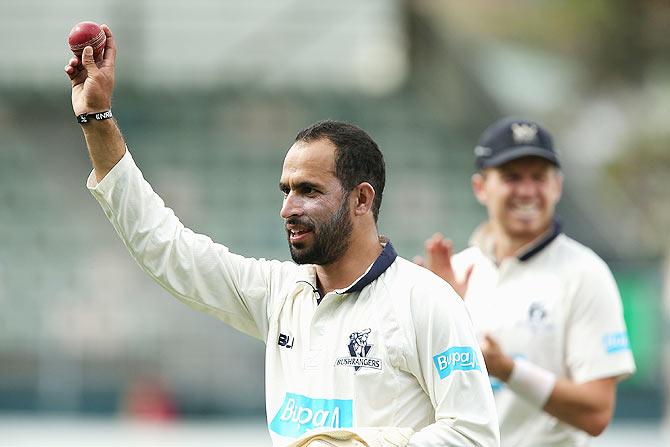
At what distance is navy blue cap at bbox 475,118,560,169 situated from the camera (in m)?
Answer: 5.62

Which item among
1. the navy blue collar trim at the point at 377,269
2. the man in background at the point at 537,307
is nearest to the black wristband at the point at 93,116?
the navy blue collar trim at the point at 377,269

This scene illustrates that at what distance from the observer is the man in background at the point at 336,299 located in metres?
3.88

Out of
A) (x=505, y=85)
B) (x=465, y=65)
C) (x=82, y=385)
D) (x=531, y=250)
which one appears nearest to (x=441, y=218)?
(x=465, y=65)

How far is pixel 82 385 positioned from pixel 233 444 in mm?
2793

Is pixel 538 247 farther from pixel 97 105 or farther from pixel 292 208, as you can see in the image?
pixel 97 105

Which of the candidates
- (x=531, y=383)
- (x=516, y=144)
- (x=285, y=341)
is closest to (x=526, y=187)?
(x=516, y=144)

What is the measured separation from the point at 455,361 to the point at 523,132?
201cm

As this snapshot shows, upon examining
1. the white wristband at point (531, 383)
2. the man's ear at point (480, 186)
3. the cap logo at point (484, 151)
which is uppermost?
the cap logo at point (484, 151)

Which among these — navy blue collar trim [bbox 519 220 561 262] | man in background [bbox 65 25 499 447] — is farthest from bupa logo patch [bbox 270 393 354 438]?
navy blue collar trim [bbox 519 220 561 262]

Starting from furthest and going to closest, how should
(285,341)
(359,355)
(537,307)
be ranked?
(537,307) → (285,341) → (359,355)

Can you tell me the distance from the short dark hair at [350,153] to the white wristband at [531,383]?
4.26 feet

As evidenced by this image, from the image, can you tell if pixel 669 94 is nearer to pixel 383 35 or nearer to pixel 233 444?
pixel 383 35

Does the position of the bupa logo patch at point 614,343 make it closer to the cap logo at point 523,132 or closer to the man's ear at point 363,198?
the cap logo at point 523,132

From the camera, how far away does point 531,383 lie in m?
5.17
